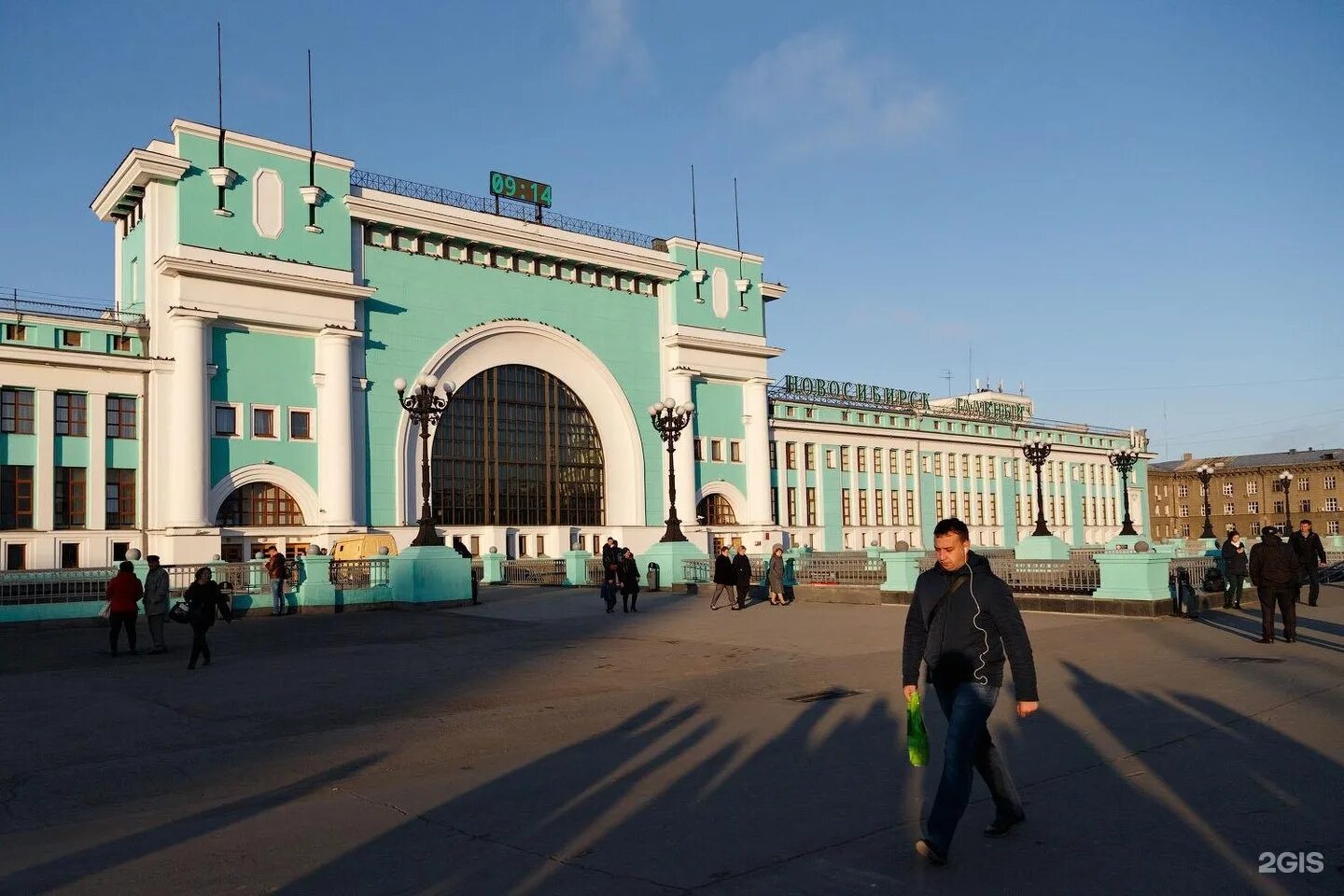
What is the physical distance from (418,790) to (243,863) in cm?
172

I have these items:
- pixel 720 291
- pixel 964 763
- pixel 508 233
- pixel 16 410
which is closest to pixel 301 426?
pixel 16 410

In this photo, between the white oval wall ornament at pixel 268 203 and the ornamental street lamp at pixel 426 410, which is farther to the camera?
the white oval wall ornament at pixel 268 203

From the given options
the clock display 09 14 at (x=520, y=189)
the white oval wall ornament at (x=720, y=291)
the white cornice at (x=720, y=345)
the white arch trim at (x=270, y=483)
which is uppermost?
the clock display 09 14 at (x=520, y=189)

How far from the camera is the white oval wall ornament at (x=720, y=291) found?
2170 inches

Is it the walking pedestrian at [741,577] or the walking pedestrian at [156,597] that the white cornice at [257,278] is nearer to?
the walking pedestrian at [741,577]

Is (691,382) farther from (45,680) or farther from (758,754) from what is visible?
(758,754)

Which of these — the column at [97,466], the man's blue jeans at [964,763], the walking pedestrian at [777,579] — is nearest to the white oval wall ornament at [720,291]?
the column at [97,466]

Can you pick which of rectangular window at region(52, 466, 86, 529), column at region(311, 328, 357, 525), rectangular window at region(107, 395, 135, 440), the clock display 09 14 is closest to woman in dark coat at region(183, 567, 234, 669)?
rectangular window at region(52, 466, 86, 529)

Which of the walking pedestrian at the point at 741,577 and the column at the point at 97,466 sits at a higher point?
the column at the point at 97,466

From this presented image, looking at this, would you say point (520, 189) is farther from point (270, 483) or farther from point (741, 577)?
point (741, 577)

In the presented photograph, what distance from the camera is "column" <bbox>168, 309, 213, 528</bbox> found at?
117ft

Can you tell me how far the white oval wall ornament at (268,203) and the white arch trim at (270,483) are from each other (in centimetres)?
874

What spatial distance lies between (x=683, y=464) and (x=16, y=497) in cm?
2805

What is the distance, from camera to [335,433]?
39.8m
